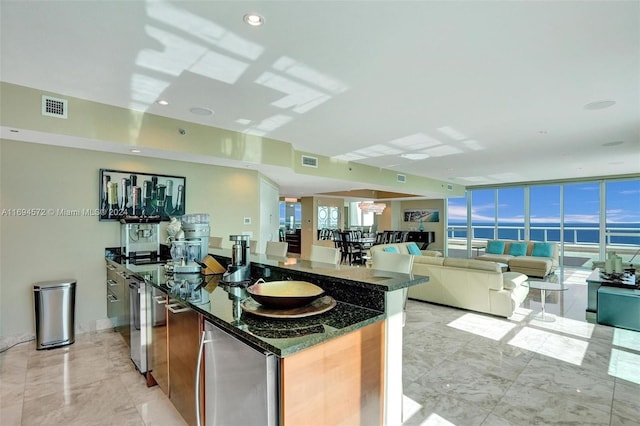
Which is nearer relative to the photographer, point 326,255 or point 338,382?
point 338,382

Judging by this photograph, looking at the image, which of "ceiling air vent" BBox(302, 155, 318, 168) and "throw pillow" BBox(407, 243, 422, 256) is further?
"throw pillow" BBox(407, 243, 422, 256)

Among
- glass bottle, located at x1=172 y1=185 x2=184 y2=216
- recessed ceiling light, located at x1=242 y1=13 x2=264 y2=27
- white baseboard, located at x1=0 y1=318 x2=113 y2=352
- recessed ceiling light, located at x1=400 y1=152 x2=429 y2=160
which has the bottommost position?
white baseboard, located at x1=0 y1=318 x2=113 y2=352

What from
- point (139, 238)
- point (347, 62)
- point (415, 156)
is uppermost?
point (347, 62)

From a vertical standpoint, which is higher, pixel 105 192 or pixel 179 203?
pixel 105 192

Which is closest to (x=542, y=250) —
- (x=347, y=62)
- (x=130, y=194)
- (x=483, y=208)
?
(x=483, y=208)

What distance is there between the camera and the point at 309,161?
6.09 m

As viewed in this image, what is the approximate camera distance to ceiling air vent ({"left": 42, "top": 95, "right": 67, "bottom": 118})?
10.1 ft

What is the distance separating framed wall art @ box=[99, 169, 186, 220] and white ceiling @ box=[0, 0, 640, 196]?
1.16 meters

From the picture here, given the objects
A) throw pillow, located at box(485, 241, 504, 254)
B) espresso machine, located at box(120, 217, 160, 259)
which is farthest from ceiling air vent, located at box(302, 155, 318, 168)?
throw pillow, located at box(485, 241, 504, 254)

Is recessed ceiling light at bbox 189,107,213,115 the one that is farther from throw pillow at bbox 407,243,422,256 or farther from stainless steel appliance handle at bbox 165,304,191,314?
throw pillow at bbox 407,243,422,256

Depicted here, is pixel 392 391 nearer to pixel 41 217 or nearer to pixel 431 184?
pixel 41 217

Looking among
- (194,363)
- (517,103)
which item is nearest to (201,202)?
(194,363)

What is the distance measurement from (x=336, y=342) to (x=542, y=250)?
30.0 ft

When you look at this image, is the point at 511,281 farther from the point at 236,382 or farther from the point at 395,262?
the point at 236,382
